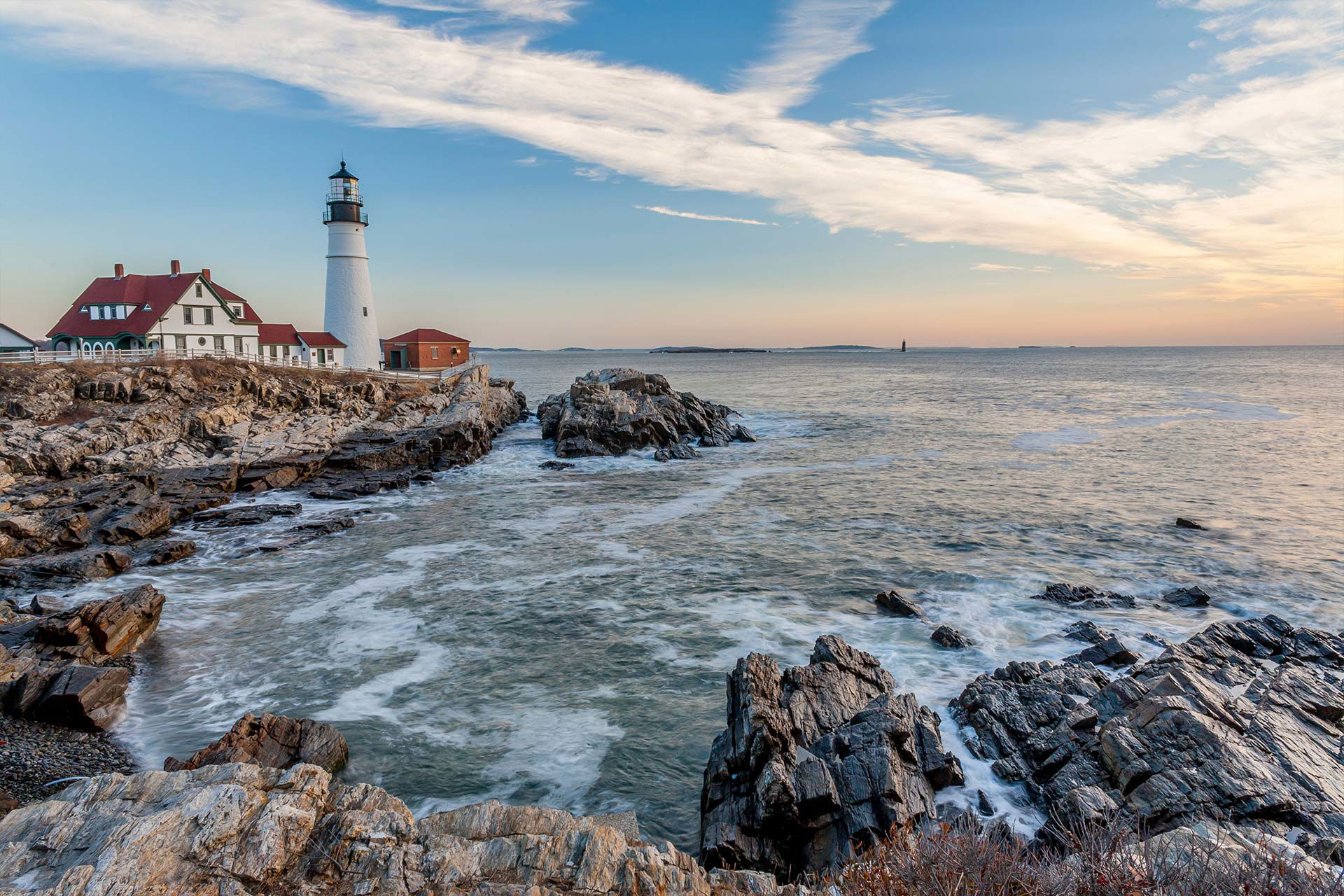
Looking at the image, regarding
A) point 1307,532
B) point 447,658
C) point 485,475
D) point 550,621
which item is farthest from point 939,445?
point 447,658

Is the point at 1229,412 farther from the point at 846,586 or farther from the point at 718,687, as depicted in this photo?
the point at 718,687

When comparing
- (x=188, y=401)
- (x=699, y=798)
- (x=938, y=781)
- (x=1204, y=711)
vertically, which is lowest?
(x=699, y=798)

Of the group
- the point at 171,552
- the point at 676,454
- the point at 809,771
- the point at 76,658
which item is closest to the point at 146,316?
the point at 171,552

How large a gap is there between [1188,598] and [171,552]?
27336mm

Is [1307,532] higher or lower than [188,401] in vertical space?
lower

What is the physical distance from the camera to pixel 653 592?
1830cm

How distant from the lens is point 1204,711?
9.16 metres

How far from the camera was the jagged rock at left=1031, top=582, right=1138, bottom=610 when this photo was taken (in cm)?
1647

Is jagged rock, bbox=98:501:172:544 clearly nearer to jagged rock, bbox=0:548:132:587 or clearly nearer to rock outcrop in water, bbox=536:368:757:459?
jagged rock, bbox=0:548:132:587

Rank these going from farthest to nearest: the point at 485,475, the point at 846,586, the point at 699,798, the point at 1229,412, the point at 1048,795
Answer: the point at 1229,412 → the point at 485,475 → the point at 846,586 → the point at 699,798 → the point at 1048,795

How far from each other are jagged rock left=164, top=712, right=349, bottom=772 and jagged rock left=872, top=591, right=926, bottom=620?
11.8 meters

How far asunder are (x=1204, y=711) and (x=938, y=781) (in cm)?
360

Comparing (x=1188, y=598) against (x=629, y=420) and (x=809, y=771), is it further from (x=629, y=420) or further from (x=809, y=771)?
(x=629, y=420)

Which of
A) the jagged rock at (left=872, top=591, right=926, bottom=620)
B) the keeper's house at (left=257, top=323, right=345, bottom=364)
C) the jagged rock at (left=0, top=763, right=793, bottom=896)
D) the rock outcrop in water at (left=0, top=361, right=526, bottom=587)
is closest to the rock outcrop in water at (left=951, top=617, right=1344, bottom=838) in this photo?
the jagged rock at (left=872, top=591, right=926, bottom=620)
